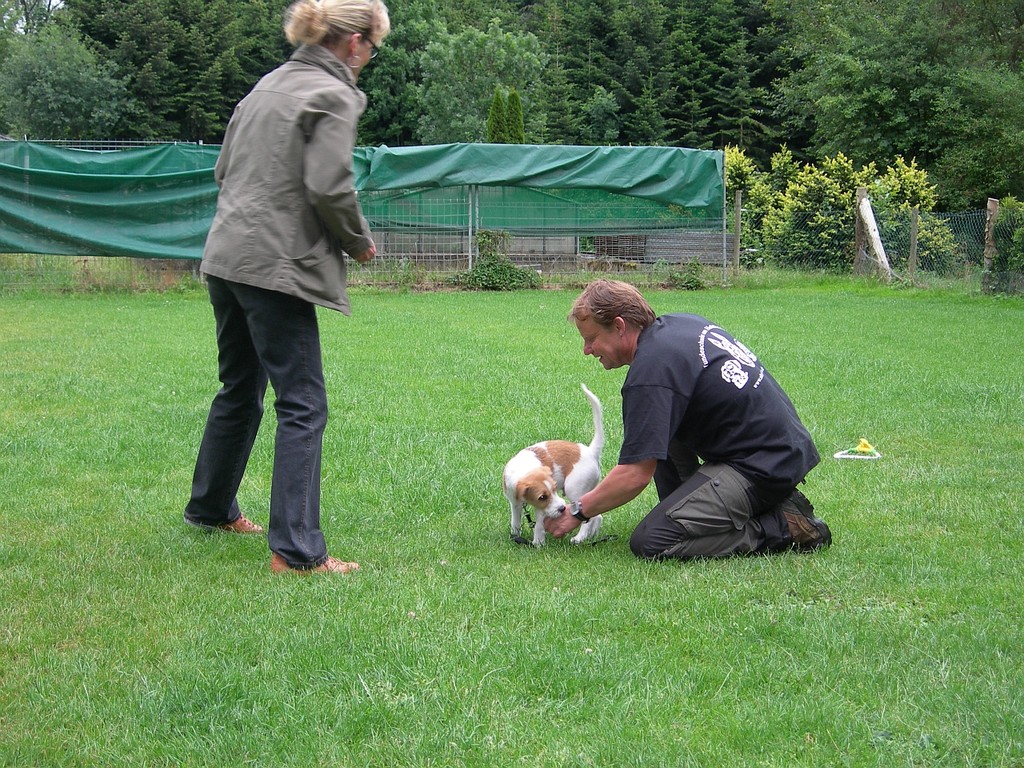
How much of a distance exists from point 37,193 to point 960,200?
932 inches

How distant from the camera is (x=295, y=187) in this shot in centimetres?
355

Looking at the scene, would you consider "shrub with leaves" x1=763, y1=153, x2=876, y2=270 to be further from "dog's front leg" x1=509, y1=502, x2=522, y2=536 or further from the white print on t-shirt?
"dog's front leg" x1=509, y1=502, x2=522, y2=536

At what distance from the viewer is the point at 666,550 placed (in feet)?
12.8

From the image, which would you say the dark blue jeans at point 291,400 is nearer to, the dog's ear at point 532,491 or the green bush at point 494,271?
the dog's ear at point 532,491

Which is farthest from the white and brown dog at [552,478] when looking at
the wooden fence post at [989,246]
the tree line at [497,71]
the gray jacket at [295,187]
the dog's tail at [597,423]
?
the tree line at [497,71]

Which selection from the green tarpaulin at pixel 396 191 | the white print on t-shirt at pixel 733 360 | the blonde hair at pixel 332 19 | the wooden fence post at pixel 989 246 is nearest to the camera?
the blonde hair at pixel 332 19

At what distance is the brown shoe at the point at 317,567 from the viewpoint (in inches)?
144

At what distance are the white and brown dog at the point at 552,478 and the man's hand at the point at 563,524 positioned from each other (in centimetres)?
2

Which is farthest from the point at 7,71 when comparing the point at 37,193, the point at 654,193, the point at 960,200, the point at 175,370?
the point at 175,370

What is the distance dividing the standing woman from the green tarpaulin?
12.2 meters

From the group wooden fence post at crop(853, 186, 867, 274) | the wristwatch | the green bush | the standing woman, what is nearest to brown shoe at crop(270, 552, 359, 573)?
the standing woman

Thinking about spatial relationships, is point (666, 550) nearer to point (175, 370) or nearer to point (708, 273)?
point (175, 370)

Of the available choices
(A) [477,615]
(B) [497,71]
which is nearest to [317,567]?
(A) [477,615]

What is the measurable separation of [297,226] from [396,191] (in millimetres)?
14106
